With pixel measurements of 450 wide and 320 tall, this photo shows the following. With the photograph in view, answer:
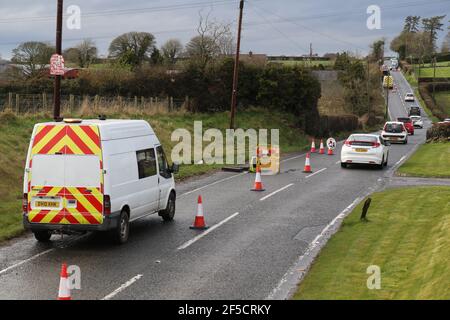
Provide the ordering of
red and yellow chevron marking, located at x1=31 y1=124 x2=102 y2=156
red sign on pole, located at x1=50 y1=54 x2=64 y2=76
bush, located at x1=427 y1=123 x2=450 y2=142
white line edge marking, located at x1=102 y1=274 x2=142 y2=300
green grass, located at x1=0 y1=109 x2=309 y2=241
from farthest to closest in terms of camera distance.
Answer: bush, located at x1=427 y1=123 x2=450 y2=142 < red sign on pole, located at x1=50 y1=54 x2=64 y2=76 < green grass, located at x1=0 y1=109 x2=309 y2=241 < red and yellow chevron marking, located at x1=31 y1=124 x2=102 y2=156 < white line edge marking, located at x1=102 y1=274 x2=142 y2=300

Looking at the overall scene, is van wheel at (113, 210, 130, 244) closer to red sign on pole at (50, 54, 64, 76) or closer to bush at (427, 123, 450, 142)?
red sign on pole at (50, 54, 64, 76)

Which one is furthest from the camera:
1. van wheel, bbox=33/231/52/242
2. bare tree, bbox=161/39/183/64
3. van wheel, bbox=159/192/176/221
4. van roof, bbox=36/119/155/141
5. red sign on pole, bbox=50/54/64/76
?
bare tree, bbox=161/39/183/64

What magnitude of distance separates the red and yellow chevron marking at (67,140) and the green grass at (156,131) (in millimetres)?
2482

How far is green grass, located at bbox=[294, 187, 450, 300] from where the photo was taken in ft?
30.7

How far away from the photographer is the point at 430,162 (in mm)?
30734

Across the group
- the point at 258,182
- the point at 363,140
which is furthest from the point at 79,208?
the point at 363,140

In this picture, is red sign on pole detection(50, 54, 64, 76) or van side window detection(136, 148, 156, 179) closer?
van side window detection(136, 148, 156, 179)

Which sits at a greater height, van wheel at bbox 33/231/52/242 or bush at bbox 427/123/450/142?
bush at bbox 427/123/450/142

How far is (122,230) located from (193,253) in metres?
1.73

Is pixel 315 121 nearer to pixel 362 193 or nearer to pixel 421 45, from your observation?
pixel 362 193

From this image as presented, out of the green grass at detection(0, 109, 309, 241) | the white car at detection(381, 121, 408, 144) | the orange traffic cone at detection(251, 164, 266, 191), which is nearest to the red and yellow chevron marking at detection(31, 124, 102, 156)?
the green grass at detection(0, 109, 309, 241)

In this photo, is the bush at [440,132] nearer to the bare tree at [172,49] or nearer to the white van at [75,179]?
the bare tree at [172,49]

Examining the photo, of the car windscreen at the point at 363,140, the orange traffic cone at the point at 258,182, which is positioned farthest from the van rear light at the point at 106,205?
the car windscreen at the point at 363,140

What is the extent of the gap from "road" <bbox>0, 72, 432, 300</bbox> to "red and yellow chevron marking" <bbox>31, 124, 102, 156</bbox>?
1.94 metres
